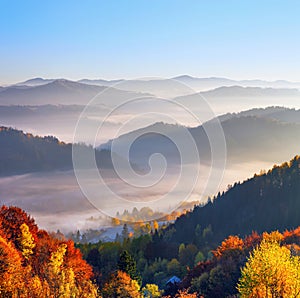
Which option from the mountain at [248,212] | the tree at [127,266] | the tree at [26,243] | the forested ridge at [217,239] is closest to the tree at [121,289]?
the tree at [127,266]

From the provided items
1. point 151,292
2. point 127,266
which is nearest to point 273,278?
point 127,266

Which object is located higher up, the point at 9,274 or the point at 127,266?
the point at 9,274

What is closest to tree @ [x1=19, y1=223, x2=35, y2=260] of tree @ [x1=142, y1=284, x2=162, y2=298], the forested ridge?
the forested ridge

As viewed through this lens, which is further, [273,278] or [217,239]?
[217,239]

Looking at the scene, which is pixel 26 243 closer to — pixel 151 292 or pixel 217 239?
pixel 151 292

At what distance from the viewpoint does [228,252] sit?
8250 cm

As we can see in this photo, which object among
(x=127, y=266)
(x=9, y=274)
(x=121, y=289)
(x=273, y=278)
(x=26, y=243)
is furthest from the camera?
(x=127, y=266)

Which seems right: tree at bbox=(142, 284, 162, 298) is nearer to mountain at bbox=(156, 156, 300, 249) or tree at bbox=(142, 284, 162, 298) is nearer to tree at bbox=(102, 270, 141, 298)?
tree at bbox=(102, 270, 141, 298)

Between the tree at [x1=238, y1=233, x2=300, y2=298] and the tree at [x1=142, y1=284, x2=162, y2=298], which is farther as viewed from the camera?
the tree at [x1=142, y1=284, x2=162, y2=298]

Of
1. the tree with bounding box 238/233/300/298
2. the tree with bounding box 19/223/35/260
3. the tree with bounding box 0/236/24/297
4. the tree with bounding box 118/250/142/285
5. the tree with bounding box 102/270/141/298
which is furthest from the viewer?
the tree with bounding box 118/250/142/285

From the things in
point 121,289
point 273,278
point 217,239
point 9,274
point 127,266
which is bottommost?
point 217,239

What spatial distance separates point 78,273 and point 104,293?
653 cm

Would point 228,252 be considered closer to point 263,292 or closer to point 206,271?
point 206,271

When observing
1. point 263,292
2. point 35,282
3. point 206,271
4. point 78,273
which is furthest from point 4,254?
point 206,271
